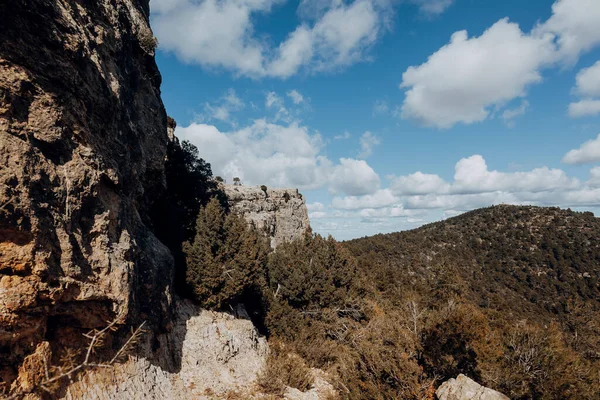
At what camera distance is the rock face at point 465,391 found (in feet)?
27.5

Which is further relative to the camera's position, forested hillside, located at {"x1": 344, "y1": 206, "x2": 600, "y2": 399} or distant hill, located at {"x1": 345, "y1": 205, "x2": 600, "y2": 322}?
distant hill, located at {"x1": 345, "y1": 205, "x2": 600, "y2": 322}

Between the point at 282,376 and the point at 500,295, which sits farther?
the point at 500,295

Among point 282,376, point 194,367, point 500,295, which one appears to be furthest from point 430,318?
point 500,295

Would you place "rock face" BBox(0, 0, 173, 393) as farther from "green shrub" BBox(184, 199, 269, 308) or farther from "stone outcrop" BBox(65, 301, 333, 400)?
"green shrub" BBox(184, 199, 269, 308)

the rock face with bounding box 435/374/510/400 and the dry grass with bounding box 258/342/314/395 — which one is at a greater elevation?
the rock face with bounding box 435/374/510/400

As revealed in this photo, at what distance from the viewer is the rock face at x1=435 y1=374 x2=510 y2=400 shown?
27.5ft

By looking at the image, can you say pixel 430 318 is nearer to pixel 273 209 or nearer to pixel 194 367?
pixel 194 367

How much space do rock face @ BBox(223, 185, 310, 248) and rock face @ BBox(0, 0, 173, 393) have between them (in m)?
24.9

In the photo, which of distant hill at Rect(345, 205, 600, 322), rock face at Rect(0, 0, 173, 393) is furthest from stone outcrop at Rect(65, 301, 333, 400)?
distant hill at Rect(345, 205, 600, 322)

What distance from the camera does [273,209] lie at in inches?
1651

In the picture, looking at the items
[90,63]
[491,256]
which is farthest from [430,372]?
[491,256]

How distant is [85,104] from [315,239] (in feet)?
62.8

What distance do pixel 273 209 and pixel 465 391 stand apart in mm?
34580

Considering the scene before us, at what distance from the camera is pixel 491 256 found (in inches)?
2064
